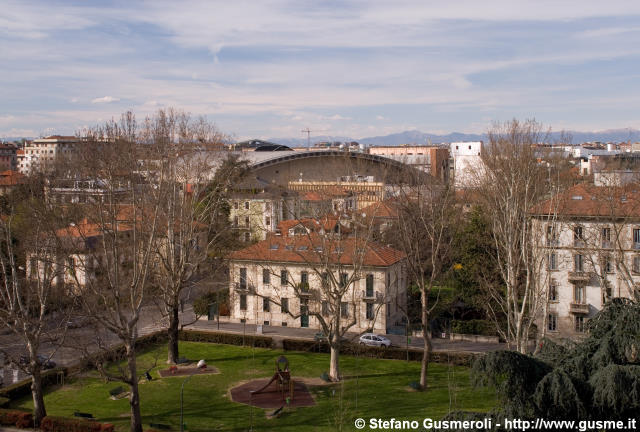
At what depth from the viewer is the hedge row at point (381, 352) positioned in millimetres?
31953

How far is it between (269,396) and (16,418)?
1023 cm

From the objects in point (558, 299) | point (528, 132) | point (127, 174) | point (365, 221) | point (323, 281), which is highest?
point (528, 132)

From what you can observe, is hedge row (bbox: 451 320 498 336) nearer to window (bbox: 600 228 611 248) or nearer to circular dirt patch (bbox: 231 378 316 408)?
window (bbox: 600 228 611 248)

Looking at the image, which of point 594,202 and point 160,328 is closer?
point 594,202

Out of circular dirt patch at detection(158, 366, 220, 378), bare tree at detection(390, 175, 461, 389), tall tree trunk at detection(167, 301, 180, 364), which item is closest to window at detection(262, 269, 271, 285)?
bare tree at detection(390, 175, 461, 389)

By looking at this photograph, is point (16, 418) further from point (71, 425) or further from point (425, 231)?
point (425, 231)

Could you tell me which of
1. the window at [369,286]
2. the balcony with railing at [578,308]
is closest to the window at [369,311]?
the window at [369,286]

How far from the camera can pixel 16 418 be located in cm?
2433

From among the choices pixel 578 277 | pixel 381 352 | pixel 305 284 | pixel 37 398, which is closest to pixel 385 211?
pixel 305 284

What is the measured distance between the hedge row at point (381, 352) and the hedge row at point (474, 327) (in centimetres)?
599

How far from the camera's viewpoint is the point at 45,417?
2388cm

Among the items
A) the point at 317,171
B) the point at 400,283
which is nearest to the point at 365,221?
the point at 400,283

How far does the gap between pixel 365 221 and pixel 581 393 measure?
27.3 metres

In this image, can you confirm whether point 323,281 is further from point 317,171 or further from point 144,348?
point 317,171
